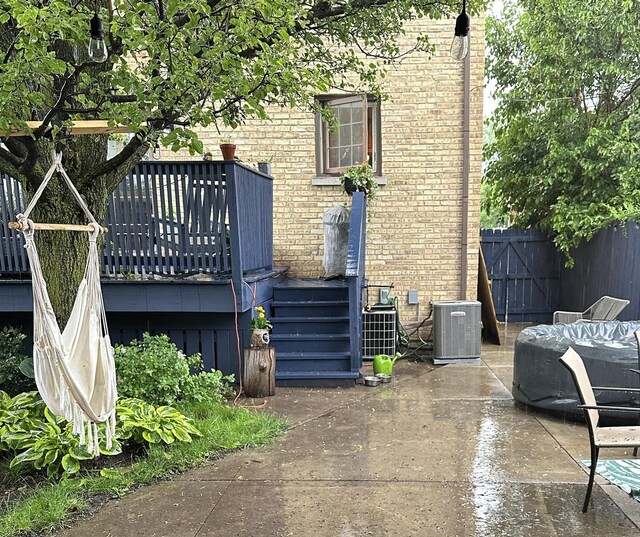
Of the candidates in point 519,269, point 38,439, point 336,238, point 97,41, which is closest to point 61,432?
point 38,439

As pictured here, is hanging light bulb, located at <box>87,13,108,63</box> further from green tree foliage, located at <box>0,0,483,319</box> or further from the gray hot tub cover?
the gray hot tub cover

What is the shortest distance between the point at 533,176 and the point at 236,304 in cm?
787

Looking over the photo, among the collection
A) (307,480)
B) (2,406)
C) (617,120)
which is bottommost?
(307,480)

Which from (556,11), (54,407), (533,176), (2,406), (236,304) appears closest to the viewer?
(54,407)

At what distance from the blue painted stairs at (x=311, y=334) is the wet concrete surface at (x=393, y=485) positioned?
0.79 m

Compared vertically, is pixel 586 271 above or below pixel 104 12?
below

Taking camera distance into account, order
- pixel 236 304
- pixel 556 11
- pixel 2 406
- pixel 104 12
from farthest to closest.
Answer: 1. pixel 556 11
2. pixel 236 304
3. pixel 2 406
4. pixel 104 12

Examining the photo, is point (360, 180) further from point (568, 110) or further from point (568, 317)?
point (568, 110)

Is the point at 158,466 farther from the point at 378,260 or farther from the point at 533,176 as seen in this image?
the point at 533,176

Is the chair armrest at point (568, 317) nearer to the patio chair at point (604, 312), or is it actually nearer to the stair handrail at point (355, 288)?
the patio chair at point (604, 312)

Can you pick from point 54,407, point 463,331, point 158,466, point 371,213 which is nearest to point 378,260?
point 371,213

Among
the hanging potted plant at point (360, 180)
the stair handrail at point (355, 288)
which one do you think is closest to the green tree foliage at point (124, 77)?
the stair handrail at point (355, 288)

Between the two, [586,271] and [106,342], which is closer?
[106,342]

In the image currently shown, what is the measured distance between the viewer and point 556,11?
10312 millimetres
